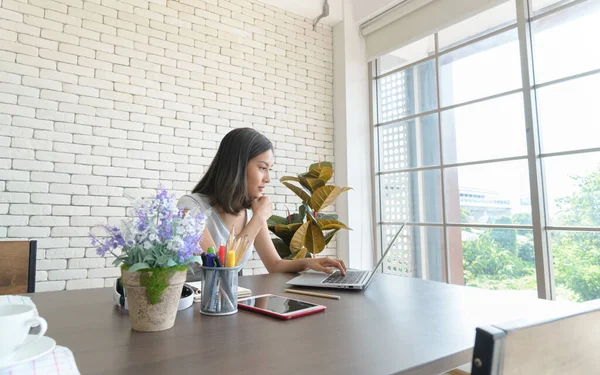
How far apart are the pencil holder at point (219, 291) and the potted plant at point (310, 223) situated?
193 cm

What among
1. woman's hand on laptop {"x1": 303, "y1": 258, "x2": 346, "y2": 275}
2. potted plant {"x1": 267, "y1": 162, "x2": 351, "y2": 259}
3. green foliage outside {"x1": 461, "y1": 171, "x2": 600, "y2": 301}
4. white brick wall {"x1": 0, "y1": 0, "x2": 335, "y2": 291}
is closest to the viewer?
woman's hand on laptop {"x1": 303, "y1": 258, "x2": 346, "y2": 275}

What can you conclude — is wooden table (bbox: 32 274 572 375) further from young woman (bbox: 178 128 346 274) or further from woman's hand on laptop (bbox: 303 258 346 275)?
young woman (bbox: 178 128 346 274)

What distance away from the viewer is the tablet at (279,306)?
85 cm

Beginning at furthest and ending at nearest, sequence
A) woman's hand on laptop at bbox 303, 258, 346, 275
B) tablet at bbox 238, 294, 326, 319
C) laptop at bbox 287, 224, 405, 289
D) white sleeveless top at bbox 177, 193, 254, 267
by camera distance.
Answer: white sleeveless top at bbox 177, 193, 254, 267, woman's hand on laptop at bbox 303, 258, 346, 275, laptop at bbox 287, 224, 405, 289, tablet at bbox 238, 294, 326, 319

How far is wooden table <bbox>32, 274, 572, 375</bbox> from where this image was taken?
563mm

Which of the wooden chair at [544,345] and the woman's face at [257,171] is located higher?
the woman's face at [257,171]

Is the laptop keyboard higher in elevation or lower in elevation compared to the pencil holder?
lower

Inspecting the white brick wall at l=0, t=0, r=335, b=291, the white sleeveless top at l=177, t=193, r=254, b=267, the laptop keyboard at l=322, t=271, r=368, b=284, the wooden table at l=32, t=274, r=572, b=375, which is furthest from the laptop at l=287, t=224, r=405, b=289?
the white brick wall at l=0, t=0, r=335, b=291

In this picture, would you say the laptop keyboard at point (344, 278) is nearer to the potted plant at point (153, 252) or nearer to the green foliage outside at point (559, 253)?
the potted plant at point (153, 252)

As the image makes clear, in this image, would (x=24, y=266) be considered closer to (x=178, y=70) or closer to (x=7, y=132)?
(x=7, y=132)

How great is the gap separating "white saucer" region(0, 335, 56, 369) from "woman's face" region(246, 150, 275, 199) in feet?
4.26

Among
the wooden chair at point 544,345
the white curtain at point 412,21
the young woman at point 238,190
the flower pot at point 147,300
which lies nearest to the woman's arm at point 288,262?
the young woman at point 238,190

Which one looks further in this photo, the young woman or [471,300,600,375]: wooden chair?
the young woman

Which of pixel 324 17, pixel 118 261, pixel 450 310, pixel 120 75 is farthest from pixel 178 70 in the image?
pixel 450 310
